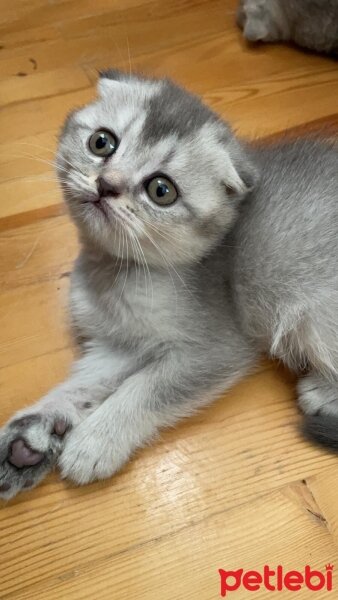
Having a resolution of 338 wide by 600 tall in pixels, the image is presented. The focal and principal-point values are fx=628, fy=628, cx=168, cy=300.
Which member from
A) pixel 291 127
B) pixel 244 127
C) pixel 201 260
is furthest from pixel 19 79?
pixel 201 260

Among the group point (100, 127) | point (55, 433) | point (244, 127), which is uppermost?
point (100, 127)

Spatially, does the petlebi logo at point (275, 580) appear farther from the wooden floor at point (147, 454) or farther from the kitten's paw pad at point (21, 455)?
the kitten's paw pad at point (21, 455)

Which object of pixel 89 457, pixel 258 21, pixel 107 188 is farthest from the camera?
pixel 258 21

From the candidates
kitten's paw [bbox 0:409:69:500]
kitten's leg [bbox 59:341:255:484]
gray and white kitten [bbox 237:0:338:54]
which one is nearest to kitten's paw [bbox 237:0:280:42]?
gray and white kitten [bbox 237:0:338:54]

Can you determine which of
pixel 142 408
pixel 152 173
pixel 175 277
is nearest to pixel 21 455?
pixel 142 408

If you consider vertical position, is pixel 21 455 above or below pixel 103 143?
below

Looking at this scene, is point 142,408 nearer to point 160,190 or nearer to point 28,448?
point 28,448

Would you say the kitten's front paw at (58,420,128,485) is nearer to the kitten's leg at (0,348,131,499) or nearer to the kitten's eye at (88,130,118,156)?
the kitten's leg at (0,348,131,499)

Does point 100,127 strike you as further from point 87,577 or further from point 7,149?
point 87,577
